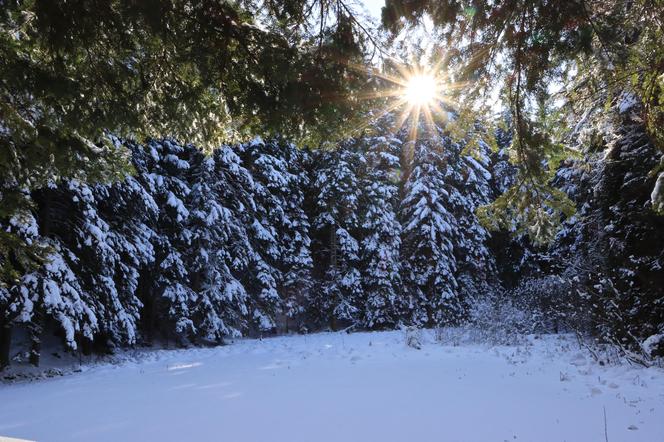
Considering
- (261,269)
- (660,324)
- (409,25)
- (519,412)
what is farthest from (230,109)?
(261,269)

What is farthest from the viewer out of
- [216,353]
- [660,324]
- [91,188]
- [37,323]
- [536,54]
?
[216,353]

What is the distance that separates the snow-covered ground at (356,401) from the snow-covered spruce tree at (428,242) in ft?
36.0

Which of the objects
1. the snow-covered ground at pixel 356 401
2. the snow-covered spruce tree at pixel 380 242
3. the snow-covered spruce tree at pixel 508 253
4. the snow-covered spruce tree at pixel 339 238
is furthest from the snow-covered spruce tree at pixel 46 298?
the snow-covered spruce tree at pixel 508 253

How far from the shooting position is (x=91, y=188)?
1084cm

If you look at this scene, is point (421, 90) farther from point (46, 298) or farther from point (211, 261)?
point (211, 261)

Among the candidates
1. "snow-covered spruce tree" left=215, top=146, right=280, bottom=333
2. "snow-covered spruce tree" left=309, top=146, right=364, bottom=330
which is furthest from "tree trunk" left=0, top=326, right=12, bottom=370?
"snow-covered spruce tree" left=309, top=146, right=364, bottom=330

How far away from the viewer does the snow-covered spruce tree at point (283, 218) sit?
18078 millimetres

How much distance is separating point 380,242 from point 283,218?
465cm

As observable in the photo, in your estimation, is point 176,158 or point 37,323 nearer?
point 37,323

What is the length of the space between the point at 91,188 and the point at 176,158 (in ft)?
13.3

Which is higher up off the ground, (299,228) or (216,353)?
(299,228)

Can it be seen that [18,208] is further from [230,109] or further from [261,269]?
[261,269]

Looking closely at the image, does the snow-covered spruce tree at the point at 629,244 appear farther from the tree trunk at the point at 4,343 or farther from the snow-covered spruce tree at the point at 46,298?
the tree trunk at the point at 4,343

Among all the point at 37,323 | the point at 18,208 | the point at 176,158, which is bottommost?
the point at 37,323
